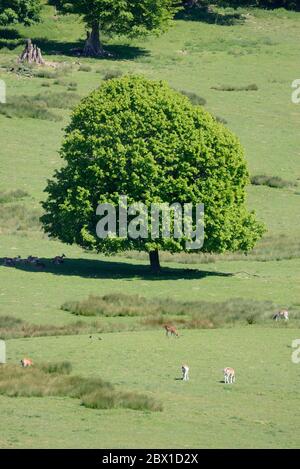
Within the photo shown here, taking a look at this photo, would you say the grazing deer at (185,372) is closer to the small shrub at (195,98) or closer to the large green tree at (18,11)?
the small shrub at (195,98)

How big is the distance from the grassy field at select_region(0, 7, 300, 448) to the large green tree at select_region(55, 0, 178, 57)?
250 cm

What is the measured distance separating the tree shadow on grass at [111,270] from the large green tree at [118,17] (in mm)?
46694

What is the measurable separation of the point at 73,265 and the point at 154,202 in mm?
5772

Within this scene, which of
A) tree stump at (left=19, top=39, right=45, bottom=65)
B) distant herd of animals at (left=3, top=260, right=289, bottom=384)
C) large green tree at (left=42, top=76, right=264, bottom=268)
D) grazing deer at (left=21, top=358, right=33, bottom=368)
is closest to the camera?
distant herd of animals at (left=3, top=260, right=289, bottom=384)

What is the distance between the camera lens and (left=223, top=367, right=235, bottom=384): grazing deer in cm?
4738

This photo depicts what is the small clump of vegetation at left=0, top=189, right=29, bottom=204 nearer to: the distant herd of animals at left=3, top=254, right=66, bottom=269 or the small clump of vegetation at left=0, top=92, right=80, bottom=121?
the distant herd of animals at left=3, top=254, right=66, bottom=269

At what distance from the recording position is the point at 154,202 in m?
68.2

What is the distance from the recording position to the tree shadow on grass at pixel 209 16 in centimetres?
13738

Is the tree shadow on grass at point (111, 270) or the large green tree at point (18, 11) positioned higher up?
the large green tree at point (18, 11)

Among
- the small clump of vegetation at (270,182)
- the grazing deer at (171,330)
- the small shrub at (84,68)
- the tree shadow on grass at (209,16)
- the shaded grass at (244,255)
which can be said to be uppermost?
the grazing deer at (171,330)

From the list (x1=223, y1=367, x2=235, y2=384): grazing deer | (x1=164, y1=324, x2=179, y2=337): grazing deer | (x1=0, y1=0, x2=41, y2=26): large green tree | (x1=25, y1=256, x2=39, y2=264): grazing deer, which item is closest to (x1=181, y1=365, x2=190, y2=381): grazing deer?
(x1=223, y1=367, x2=235, y2=384): grazing deer

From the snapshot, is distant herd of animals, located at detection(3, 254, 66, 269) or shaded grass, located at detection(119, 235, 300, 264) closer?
distant herd of animals, located at detection(3, 254, 66, 269)

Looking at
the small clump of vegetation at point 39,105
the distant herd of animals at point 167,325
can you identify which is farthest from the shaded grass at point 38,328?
the small clump of vegetation at point 39,105

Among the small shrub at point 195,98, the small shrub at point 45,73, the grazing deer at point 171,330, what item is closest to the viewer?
the grazing deer at point 171,330
